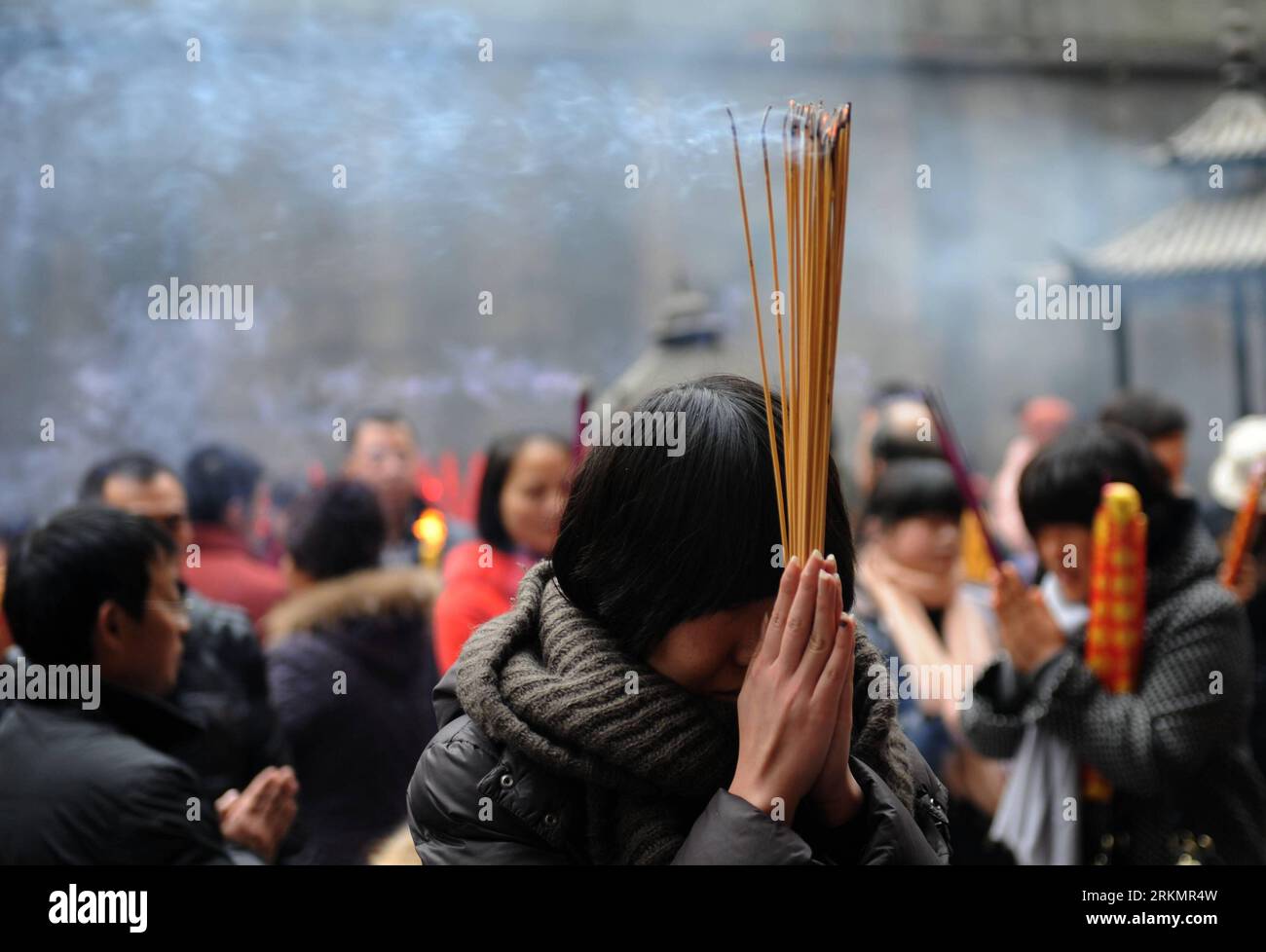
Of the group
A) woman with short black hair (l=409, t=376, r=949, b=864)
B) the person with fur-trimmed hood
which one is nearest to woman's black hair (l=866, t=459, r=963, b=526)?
the person with fur-trimmed hood

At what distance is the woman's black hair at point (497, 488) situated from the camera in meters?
2.78

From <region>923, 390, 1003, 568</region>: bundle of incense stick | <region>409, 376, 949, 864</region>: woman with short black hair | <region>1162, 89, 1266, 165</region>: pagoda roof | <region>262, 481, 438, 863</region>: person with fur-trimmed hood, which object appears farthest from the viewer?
<region>1162, 89, 1266, 165</region>: pagoda roof

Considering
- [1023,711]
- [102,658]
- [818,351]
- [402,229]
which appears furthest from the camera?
[402,229]

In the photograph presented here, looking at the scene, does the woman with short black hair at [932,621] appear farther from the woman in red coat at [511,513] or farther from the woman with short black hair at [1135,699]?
the woman in red coat at [511,513]

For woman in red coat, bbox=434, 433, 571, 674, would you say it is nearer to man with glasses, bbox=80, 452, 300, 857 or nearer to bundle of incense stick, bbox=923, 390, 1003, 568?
man with glasses, bbox=80, 452, 300, 857

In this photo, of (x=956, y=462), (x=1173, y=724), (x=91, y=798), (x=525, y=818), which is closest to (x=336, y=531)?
(x=91, y=798)

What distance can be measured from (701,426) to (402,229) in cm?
803

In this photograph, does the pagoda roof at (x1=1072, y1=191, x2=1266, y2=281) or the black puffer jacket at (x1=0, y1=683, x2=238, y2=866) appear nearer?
the black puffer jacket at (x1=0, y1=683, x2=238, y2=866)

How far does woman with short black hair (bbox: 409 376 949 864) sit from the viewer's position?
1124 millimetres

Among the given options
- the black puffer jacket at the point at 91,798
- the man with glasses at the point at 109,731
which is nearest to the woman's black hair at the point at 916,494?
the man with glasses at the point at 109,731

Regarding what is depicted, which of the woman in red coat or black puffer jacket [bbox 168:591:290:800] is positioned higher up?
the woman in red coat
